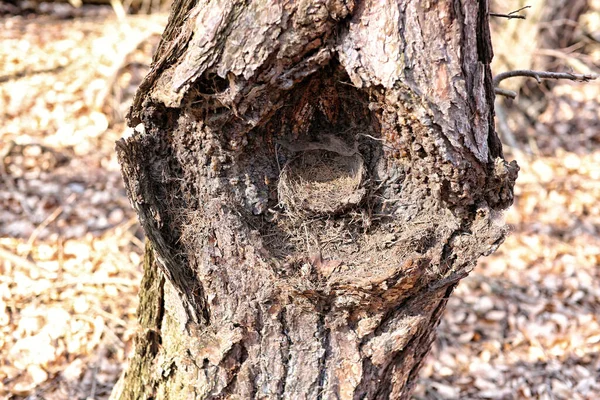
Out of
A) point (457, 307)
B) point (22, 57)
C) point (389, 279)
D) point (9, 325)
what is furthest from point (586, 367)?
point (22, 57)

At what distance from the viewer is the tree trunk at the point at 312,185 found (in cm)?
124

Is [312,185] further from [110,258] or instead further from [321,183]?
[110,258]

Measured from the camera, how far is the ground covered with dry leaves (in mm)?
2830

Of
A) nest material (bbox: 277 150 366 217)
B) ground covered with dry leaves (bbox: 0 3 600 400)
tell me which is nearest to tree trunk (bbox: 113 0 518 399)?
nest material (bbox: 277 150 366 217)

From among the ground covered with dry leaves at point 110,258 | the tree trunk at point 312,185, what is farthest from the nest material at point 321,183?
the ground covered with dry leaves at point 110,258

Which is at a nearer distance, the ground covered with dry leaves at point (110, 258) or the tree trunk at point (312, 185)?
the tree trunk at point (312, 185)

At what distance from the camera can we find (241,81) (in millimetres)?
1283

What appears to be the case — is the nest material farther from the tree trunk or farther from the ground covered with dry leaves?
the ground covered with dry leaves

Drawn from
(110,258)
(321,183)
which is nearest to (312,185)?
(321,183)

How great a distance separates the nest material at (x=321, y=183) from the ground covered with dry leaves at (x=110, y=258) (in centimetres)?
178

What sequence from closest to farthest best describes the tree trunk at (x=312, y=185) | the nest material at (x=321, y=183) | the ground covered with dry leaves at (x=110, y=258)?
the tree trunk at (x=312, y=185) < the nest material at (x=321, y=183) < the ground covered with dry leaves at (x=110, y=258)

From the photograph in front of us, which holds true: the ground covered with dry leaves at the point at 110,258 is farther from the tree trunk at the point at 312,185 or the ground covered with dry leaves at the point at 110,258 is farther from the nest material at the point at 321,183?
the nest material at the point at 321,183

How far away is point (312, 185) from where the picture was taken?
1596mm

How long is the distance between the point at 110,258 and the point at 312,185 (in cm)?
226
